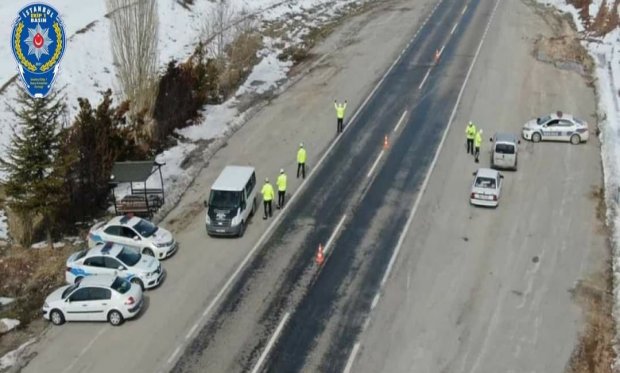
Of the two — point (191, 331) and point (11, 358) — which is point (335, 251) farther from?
point (11, 358)

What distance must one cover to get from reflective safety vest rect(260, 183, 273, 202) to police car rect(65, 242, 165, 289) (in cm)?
694

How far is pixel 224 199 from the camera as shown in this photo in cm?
3328

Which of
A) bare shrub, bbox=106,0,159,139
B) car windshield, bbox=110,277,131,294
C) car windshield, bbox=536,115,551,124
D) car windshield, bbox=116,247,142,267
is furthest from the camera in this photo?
car windshield, bbox=536,115,551,124

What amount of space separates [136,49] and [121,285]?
66.5ft

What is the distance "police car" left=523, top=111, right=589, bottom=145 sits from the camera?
143 feet

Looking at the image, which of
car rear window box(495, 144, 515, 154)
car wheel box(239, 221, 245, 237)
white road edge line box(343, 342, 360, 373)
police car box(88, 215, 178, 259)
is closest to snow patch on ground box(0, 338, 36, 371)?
police car box(88, 215, 178, 259)

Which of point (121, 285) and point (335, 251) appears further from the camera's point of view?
point (335, 251)

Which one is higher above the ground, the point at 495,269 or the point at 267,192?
the point at 267,192

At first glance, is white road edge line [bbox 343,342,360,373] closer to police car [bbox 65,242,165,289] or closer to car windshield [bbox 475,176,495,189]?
police car [bbox 65,242,165,289]

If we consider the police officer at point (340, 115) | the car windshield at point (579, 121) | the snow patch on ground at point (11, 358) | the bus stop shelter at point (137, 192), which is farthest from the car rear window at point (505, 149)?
the snow patch on ground at point (11, 358)

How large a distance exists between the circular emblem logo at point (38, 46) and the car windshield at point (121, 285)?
10.0m

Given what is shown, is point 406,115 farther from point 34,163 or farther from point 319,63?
point 34,163

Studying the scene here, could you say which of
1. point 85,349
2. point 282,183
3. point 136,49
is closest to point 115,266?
point 85,349

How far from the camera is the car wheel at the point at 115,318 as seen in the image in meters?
26.6
